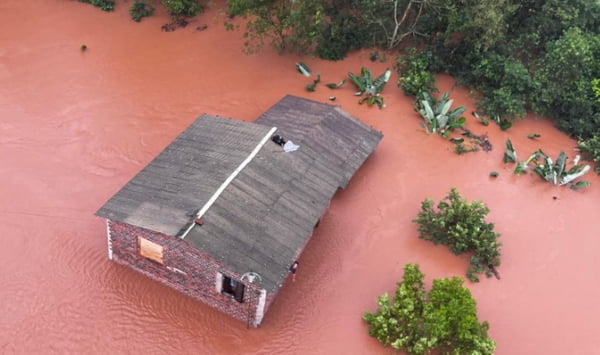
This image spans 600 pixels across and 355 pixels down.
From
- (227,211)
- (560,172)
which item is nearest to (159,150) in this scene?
(227,211)

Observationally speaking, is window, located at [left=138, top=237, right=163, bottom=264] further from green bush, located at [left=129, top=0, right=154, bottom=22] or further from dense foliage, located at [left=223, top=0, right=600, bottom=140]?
green bush, located at [left=129, top=0, right=154, bottom=22]

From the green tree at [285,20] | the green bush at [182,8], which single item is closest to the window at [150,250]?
the green tree at [285,20]

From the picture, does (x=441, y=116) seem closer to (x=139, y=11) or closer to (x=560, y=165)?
(x=560, y=165)

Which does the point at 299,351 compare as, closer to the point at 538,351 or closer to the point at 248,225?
the point at 248,225

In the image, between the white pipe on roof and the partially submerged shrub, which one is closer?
the white pipe on roof

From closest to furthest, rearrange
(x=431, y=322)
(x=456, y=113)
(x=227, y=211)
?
(x=431, y=322)
(x=227, y=211)
(x=456, y=113)

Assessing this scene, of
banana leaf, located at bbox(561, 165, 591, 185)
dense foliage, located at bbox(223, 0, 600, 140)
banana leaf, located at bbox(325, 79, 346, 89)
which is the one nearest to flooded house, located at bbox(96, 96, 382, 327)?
banana leaf, located at bbox(325, 79, 346, 89)

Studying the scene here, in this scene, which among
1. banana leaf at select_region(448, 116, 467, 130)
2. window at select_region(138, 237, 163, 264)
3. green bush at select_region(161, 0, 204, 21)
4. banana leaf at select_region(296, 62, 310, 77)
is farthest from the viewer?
green bush at select_region(161, 0, 204, 21)
